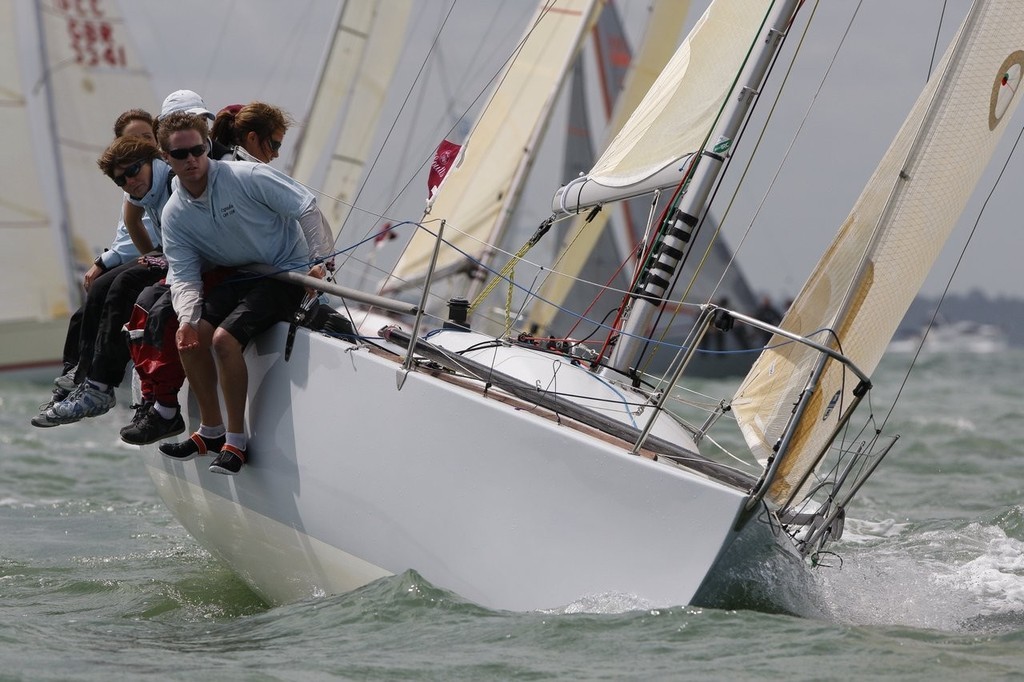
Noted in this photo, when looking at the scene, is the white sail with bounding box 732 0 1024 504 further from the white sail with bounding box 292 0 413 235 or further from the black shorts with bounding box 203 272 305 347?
the white sail with bounding box 292 0 413 235

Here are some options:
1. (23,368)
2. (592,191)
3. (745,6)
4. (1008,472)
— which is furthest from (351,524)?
(23,368)

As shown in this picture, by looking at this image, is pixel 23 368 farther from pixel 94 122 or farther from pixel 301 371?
pixel 301 371

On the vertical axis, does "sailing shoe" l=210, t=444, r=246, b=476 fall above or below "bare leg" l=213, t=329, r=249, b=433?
below

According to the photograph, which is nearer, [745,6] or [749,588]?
[749,588]

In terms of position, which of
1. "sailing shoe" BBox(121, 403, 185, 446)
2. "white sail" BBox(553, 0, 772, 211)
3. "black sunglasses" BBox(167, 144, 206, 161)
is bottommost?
"sailing shoe" BBox(121, 403, 185, 446)

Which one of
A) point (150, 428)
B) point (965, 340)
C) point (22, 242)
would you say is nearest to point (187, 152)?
point (150, 428)

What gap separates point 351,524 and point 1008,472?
7268 mm

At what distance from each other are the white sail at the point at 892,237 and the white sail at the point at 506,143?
602 cm

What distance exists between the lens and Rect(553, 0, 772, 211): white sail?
16.4ft

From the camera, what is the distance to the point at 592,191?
5.14 meters

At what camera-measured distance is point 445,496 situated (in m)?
4.04

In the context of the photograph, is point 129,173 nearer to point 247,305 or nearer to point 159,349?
point 159,349

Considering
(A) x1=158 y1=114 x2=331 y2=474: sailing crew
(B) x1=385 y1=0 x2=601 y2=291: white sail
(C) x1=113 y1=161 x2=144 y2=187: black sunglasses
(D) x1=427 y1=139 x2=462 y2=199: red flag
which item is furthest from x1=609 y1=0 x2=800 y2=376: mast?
(B) x1=385 y1=0 x2=601 y2=291: white sail

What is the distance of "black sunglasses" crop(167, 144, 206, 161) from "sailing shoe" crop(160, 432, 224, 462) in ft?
3.01
